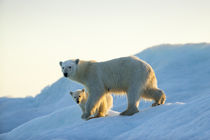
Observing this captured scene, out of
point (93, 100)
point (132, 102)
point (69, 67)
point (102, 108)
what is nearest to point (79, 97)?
point (102, 108)

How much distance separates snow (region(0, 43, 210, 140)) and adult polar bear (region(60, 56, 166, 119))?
1.49ft

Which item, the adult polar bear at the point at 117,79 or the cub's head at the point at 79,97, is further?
the cub's head at the point at 79,97

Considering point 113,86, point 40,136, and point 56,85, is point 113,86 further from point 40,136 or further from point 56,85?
point 56,85

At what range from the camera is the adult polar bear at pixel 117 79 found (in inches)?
268

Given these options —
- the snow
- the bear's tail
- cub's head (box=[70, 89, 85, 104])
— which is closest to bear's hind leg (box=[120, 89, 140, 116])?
the snow

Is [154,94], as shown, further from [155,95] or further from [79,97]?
[79,97]

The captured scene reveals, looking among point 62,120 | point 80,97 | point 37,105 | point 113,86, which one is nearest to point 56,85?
point 37,105

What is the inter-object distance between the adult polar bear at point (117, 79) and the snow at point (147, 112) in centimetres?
45

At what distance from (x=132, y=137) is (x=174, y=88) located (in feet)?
44.4

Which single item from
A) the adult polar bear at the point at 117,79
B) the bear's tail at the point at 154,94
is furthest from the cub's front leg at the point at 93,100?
the bear's tail at the point at 154,94

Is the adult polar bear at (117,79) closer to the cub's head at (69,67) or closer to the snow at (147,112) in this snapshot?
the cub's head at (69,67)

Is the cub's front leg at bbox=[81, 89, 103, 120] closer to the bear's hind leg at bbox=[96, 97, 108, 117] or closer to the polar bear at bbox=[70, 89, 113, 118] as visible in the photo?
the polar bear at bbox=[70, 89, 113, 118]

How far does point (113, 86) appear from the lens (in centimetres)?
710

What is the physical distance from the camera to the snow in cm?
461
